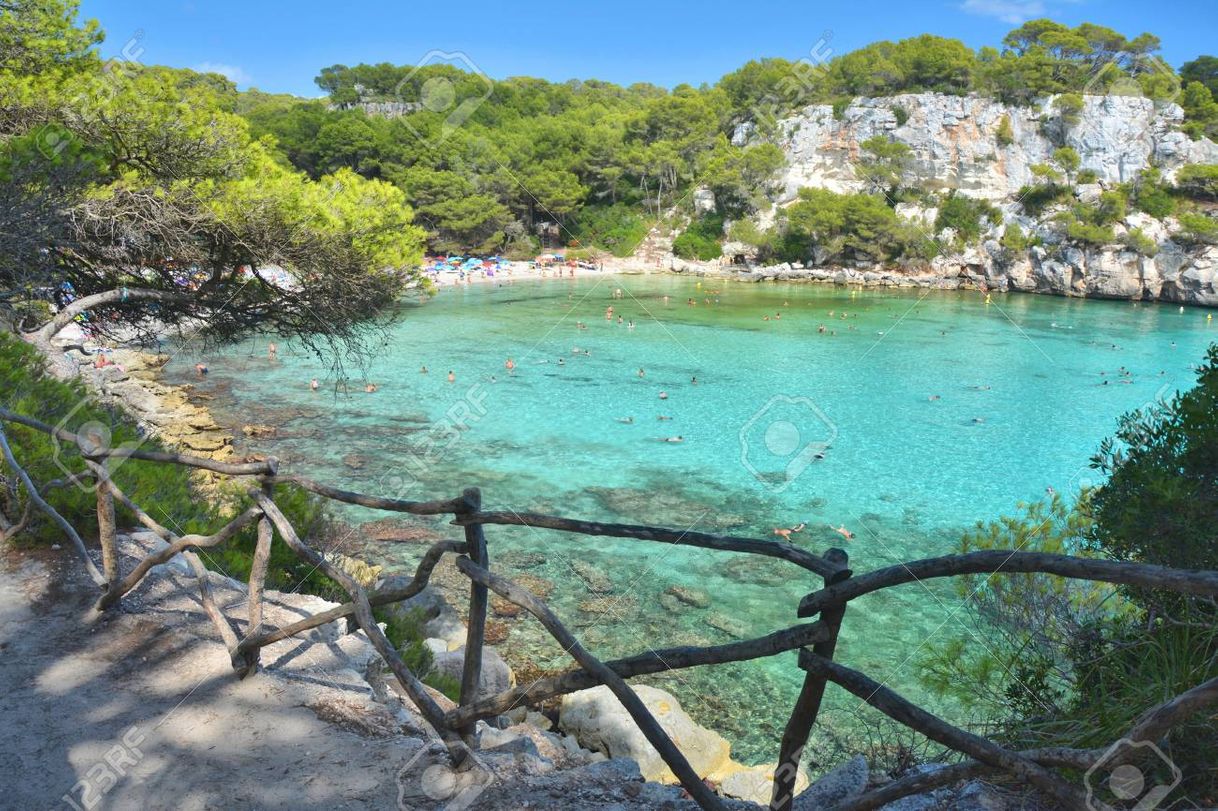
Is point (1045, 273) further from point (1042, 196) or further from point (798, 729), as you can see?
point (798, 729)

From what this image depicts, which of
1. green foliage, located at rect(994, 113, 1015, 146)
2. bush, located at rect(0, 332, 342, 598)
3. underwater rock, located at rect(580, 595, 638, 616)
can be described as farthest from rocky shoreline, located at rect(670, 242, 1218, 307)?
bush, located at rect(0, 332, 342, 598)

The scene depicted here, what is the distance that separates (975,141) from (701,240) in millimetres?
22069

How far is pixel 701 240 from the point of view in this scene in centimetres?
5647

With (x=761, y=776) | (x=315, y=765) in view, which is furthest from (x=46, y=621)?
(x=761, y=776)

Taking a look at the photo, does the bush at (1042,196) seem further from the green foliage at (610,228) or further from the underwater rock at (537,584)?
the underwater rock at (537,584)

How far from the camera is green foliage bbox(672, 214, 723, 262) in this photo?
183 feet

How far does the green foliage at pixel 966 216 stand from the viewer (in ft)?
167

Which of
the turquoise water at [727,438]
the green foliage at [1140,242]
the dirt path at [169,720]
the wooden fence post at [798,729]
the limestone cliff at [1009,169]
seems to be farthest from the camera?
the limestone cliff at [1009,169]

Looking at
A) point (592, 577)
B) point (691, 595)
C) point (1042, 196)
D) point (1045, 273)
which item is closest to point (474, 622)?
point (691, 595)

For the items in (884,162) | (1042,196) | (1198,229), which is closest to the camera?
(1198,229)

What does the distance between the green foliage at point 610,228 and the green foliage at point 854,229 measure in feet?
39.2

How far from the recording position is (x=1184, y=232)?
42438 mm

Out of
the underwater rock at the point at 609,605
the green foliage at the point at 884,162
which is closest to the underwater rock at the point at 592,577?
the underwater rock at the point at 609,605

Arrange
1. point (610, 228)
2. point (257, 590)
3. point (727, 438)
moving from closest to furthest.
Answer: point (257, 590) → point (727, 438) → point (610, 228)
